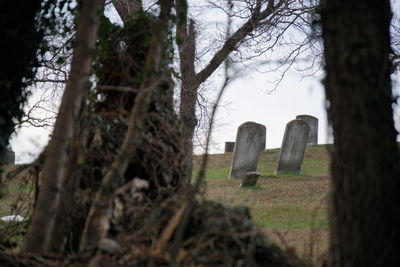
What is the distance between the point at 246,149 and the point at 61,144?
1193 centimetres

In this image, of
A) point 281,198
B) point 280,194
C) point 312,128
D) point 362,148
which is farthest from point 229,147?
point 362,148

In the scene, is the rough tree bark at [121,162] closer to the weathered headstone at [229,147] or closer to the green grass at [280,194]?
the green grass at [280,194]

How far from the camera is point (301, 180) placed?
15.6 m

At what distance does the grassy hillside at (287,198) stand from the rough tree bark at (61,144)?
2.33 metres

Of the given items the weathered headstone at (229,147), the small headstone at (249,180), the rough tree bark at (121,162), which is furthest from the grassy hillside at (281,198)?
the weathered headstone at (229,147)

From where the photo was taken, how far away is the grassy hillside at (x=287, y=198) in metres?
9.03

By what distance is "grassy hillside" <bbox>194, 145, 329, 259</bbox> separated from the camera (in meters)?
9.03

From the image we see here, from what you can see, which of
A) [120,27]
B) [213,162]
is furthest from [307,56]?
[120,27]

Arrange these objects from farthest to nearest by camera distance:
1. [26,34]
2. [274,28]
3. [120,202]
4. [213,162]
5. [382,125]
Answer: [213,162], [274,28], [26,34], [120,202], [382,125]

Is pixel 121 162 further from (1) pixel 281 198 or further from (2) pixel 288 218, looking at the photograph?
(1) pixel 281 198

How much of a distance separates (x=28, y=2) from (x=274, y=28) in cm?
1152

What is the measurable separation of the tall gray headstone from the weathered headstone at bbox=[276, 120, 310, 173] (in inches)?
36.2

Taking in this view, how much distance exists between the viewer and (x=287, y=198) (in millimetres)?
12922

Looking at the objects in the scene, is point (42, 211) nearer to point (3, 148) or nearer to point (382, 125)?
point (3, 148)
